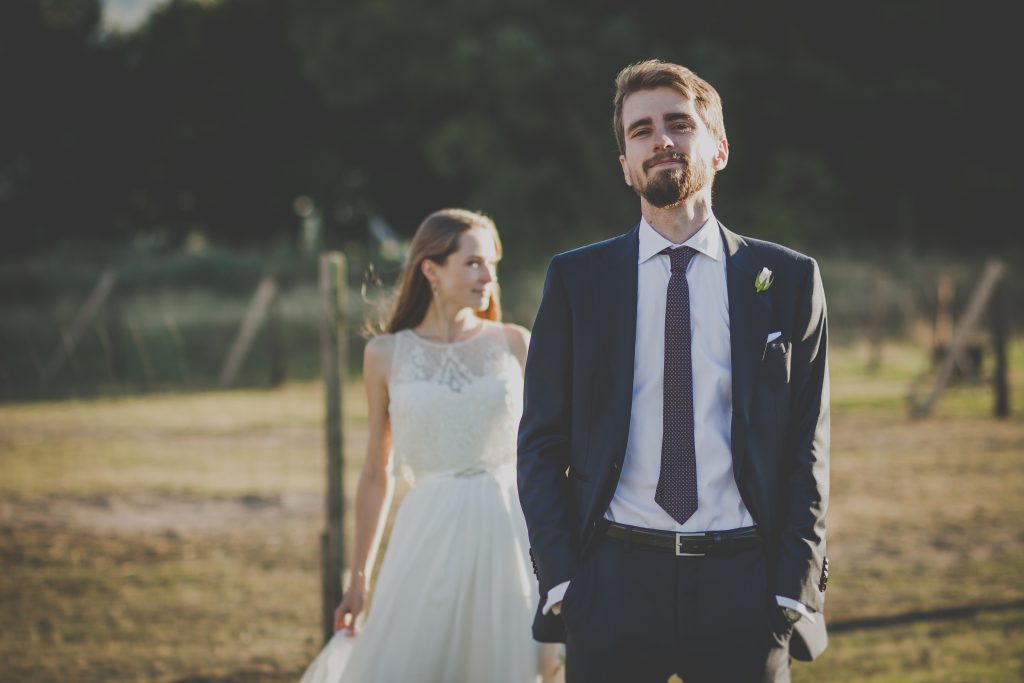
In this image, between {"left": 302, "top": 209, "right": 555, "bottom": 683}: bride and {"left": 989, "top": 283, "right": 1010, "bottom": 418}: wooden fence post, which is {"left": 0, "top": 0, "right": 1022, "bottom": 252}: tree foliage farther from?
{"left": 302, "top": 209, "right": 555, "bottom": 683}: bride

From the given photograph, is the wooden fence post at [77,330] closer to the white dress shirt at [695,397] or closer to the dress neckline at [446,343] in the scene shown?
the dress neckline at [446,343]

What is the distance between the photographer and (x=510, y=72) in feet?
85.1

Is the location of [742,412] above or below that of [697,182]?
below

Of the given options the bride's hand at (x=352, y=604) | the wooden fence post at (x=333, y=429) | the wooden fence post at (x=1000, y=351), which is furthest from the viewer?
the wooden fence post at (x=1000, y=351)

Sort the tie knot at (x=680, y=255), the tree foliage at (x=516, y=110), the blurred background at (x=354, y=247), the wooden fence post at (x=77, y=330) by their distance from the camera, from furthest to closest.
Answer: the tree foliage at (x=516, y=110) < the wooden fence post at (x=77, y=330) < the blurred background at (x=354, y=247) < the tie knot at (x=680, y=255)

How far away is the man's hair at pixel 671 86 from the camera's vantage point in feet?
8.64

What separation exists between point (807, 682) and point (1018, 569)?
2.93 metres

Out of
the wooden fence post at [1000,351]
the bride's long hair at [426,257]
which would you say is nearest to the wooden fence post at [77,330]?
the wooden fence post at [1000,351]

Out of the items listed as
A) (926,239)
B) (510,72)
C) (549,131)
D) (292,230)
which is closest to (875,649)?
(510,72)

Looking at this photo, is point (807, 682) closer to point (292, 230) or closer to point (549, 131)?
point (549, 131)

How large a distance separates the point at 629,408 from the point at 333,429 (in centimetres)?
357

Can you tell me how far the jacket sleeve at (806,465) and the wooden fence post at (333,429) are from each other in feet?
11.1

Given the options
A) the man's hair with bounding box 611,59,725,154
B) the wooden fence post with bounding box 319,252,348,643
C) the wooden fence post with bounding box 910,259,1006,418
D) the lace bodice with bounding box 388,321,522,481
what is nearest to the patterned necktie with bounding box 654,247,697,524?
the man's hair with bounding box 611,59,725,154

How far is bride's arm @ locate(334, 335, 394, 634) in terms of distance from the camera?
3.93m
